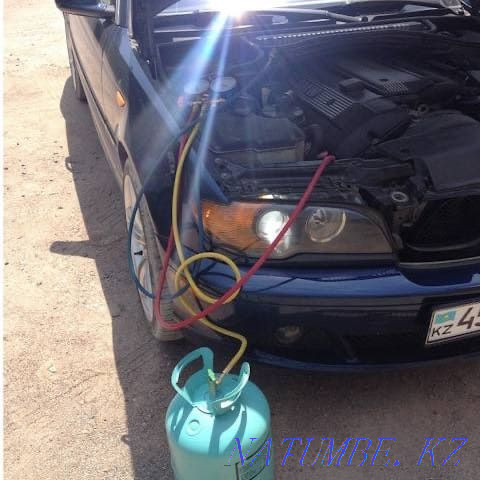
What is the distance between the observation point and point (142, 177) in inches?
82.6

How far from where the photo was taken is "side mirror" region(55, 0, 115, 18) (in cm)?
247

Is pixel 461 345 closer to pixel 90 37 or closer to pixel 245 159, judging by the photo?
pixel 245 159

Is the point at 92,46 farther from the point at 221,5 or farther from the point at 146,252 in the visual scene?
the point at 146,252

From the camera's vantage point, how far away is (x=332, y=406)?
209 centimetres

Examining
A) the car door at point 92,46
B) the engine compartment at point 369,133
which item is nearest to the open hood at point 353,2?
the engine compartment at point 369,133

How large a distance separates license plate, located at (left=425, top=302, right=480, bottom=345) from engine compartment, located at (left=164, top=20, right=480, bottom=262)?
16 centimetres

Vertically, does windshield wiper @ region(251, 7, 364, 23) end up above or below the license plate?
above

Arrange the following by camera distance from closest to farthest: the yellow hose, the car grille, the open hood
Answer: the yellow hose
the car grille
the open hood

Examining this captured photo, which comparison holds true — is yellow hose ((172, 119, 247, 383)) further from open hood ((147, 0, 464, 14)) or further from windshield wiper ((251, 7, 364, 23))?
windshield wiper ((251, 7, 364, 23))

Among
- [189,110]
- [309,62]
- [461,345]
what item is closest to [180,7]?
[309,62]

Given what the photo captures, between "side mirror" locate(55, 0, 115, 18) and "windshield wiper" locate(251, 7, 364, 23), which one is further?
"windshield wiper" locate(251, 7, 364, 23)

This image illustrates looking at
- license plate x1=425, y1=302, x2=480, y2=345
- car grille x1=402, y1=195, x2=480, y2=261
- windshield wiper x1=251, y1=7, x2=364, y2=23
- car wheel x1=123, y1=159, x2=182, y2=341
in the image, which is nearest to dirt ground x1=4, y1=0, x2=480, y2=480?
car wheel x1=123, y1=159, x2=182, y2=341

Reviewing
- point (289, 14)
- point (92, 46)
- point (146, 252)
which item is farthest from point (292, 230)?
point (92, 46)

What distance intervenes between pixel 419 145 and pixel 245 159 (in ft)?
1.92
